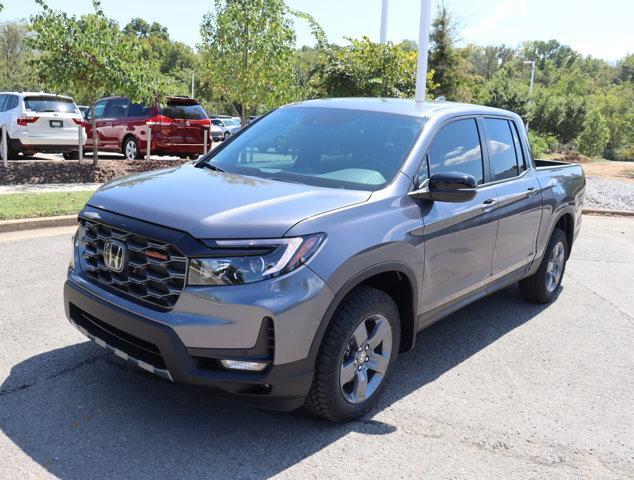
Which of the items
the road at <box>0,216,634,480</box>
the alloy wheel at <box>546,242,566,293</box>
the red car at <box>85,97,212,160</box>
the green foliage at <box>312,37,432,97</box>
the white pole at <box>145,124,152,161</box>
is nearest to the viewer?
the road at <box>0,216,634,480</box>

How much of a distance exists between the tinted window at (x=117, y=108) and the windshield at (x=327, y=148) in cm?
1300

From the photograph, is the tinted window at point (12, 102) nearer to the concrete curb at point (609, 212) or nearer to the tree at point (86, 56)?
the tree at point (86, 56)

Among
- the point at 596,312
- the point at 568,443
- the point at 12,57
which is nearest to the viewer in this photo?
the point at 568,443

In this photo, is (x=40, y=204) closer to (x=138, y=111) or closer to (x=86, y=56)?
(x=86, y=56)

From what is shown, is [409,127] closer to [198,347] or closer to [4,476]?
[198,347]

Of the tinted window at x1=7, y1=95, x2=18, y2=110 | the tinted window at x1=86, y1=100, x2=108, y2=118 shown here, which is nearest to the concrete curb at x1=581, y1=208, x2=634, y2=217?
the tinted window at x1=86, y1=100, x2=108, y2=118

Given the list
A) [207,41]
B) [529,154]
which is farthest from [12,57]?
[529,154]

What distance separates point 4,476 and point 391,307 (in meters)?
2.11

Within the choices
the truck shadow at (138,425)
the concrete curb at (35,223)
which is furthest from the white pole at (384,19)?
the truck shadow at (138,425)

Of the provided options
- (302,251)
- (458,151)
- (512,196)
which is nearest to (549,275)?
(512,196)

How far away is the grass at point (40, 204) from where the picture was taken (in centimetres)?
818

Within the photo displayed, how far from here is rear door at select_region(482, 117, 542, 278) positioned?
4.75 metres

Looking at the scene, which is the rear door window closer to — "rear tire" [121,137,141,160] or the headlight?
"rear tire" [121,137,141,160]

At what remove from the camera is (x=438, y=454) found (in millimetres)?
3270
